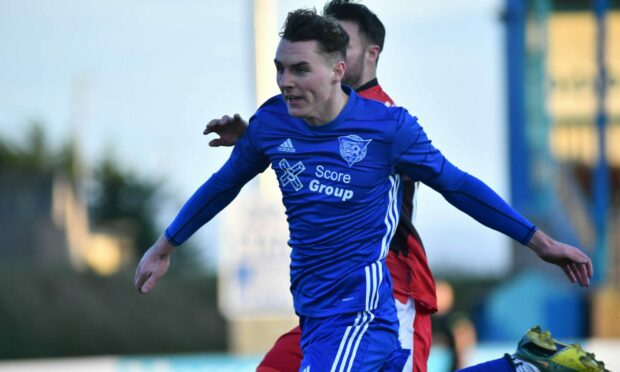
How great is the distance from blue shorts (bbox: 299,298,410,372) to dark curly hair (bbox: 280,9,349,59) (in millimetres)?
1002

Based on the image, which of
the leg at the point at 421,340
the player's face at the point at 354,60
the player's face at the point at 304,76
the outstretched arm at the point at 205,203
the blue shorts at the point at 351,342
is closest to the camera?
the player's face at the point at 304,76

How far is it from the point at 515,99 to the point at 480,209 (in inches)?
575

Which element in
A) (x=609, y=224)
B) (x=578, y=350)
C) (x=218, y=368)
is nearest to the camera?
(x=578, y=350)

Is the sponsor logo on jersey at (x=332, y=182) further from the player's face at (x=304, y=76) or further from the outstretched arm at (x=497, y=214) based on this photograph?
the outstretched arm at (x=497, y=214)

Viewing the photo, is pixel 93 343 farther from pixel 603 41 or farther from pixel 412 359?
pixel 412 359

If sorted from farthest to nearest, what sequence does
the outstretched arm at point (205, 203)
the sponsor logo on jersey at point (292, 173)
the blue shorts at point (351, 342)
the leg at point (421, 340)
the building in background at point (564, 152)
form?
1. the building in background at point (564, 152)
2. the leg at point (421, 340)
3. the outstretched arm at point (205, 203)
4. the sponsor logo on jersey at point (292, 173)
5. the blue shorts at point (351, 342)

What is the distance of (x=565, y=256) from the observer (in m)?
5.12

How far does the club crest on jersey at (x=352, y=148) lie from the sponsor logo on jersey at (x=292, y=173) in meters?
0.17

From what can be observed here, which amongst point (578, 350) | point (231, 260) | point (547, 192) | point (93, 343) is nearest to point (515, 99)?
point (547, 192)

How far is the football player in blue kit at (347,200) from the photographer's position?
16.6 ft

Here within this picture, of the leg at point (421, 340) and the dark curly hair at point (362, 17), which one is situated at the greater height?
the dark curly hair at point (362, 17)

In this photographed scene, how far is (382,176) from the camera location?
5.14 m

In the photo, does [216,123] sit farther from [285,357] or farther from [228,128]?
[285,357]

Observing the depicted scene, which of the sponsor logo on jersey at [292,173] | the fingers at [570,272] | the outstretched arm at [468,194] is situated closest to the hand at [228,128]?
the sponsor logo on jersey at [292,173]
